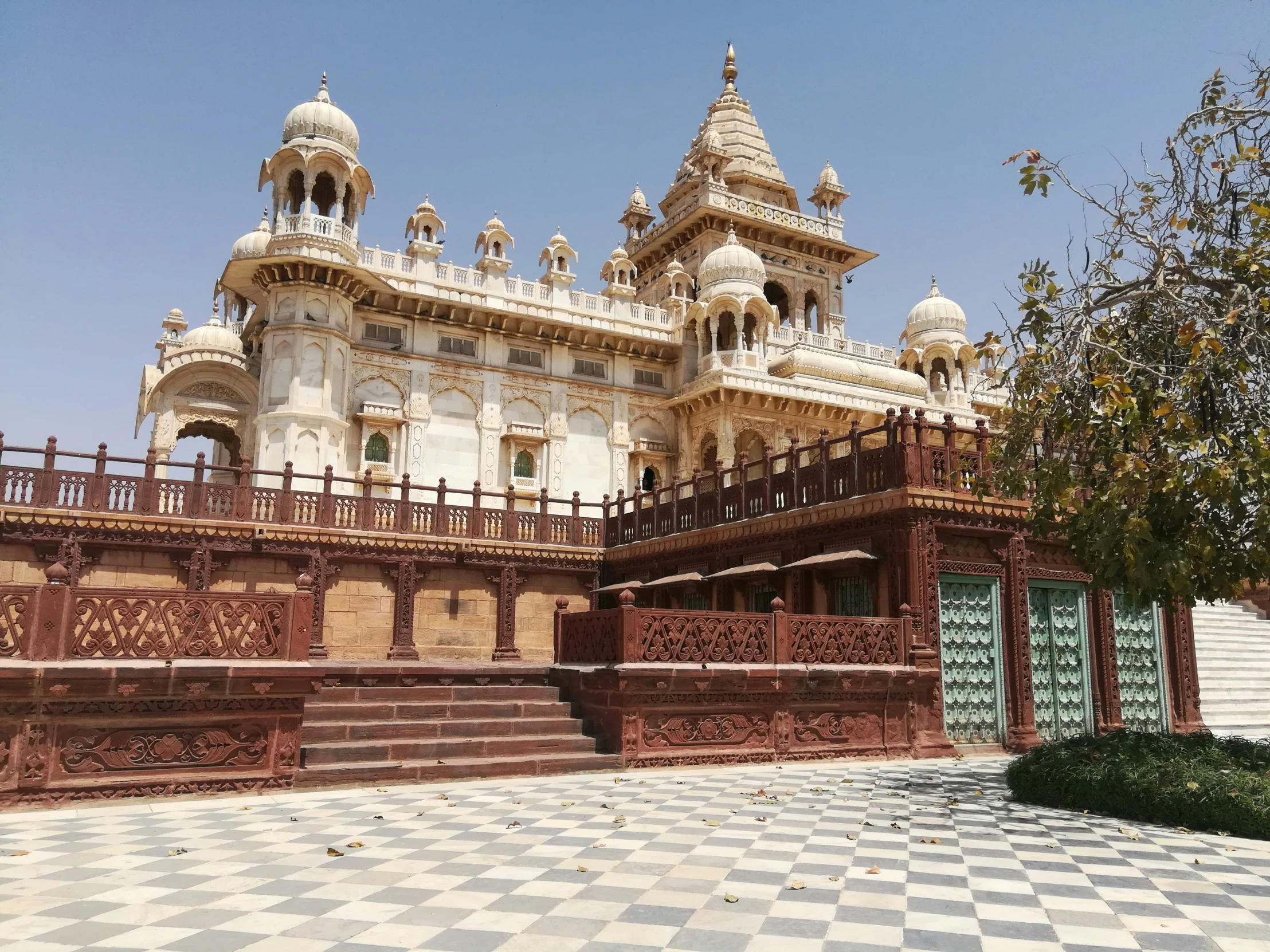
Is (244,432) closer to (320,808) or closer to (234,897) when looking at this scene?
(320,808)

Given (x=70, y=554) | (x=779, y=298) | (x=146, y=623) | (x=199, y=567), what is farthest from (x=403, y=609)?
(x=779, y=298)

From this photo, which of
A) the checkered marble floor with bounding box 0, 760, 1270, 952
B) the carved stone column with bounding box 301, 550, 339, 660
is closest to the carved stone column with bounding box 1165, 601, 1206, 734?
the checkered marble floor with bounding box 0, 760, 1270, 952

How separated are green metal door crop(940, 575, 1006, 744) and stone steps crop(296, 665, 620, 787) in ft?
16.8

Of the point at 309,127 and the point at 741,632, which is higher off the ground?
the point at 309,127

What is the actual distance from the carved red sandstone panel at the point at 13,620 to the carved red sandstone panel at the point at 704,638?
21.3 ft

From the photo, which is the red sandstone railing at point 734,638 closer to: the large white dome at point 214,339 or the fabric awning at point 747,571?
the fabric awning at point 747,571

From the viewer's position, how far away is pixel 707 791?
10039mm

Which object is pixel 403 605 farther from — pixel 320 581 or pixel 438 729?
pixel 438 729

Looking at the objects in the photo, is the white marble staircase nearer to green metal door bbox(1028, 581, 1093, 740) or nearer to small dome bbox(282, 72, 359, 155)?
green metal door bbox(1028, 581, 1093, 740)

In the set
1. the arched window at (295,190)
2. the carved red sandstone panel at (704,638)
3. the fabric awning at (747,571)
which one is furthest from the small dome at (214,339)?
the carved red sandstone panel at (704,638)

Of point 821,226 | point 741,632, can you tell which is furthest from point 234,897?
point 821,226

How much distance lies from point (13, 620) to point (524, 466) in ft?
61.6

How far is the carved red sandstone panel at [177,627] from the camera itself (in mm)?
9406

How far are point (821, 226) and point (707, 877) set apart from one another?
3563 cm
